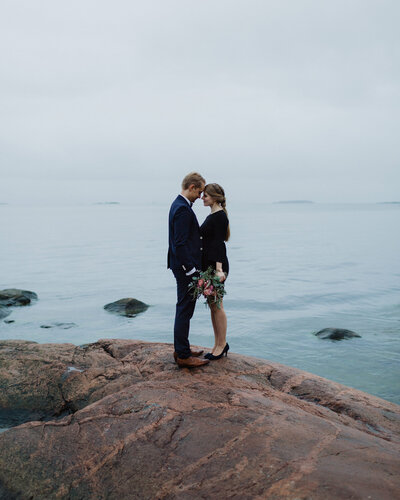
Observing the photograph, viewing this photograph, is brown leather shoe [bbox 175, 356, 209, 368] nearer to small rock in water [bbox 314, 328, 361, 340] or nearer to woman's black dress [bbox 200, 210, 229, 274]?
woman's black dress [bbox 200, 210, 229, 274]

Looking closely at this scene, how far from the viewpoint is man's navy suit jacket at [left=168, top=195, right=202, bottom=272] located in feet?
18.1

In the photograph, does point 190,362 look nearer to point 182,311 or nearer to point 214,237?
point 182,311

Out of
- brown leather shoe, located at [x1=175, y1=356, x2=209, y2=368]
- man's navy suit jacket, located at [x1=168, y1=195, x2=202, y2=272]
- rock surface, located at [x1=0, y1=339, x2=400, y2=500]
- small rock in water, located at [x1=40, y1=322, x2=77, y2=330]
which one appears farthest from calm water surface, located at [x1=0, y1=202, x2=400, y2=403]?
man's navy suit jacket, located at [x1=168, y1=195, x2=202, y2=272]

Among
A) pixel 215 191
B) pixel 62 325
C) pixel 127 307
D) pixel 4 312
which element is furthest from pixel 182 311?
pixel 4 312

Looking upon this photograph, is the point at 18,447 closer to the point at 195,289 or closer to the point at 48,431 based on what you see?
the point at 48,431

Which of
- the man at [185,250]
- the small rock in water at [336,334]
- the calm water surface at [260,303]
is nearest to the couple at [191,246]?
the man at [185,250]

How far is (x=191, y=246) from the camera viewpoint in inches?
224

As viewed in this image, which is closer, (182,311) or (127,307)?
(182,311)

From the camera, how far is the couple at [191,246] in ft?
18.2

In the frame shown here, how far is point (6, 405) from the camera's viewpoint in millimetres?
6008

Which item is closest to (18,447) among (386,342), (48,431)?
(48,431)

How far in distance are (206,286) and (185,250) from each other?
0.54 metres

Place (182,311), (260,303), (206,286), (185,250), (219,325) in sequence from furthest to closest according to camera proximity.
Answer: (260,303) < (219,325) < (182,311) < (206,286) < (185,250)

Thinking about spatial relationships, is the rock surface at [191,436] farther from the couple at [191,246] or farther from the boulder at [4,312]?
the boulder at [4,312]
